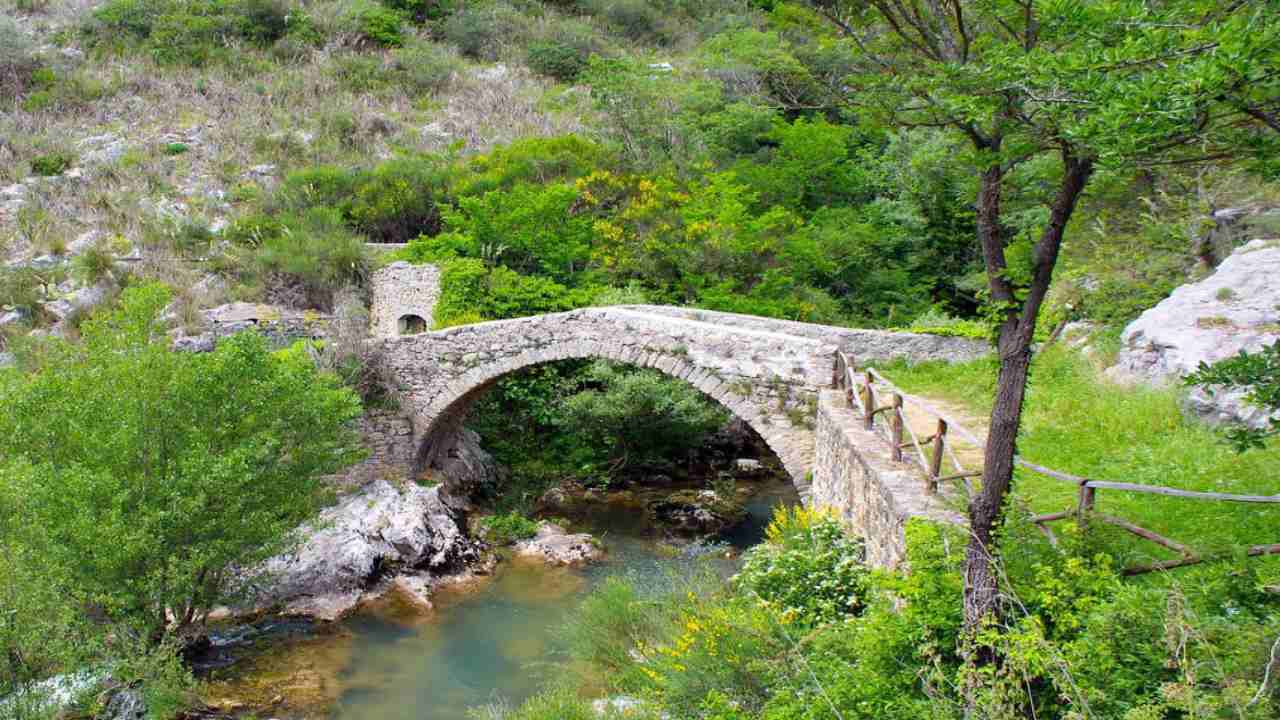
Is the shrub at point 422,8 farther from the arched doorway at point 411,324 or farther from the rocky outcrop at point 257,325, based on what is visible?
the rocky outcrop at point 257,325

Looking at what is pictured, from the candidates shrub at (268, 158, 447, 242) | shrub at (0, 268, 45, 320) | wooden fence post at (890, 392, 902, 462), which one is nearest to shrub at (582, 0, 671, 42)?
shrub at (268, 158, 447, 242)

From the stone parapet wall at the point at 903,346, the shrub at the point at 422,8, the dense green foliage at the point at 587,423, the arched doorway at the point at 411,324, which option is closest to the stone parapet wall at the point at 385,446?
the dense green foliage at the point at 587,423

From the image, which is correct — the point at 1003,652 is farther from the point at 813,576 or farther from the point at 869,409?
the point at 869,409

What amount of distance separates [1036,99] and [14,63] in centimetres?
2596

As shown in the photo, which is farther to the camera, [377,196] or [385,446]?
[377,196]

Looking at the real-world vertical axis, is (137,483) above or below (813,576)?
below

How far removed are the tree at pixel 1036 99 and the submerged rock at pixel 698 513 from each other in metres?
9.01

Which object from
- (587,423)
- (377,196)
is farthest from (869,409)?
(377,196)

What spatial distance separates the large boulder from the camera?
24.3 ft

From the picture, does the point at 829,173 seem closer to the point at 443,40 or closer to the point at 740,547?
the point at 740,547

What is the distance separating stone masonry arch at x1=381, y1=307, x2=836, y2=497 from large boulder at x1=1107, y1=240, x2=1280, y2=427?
3194 millimetres

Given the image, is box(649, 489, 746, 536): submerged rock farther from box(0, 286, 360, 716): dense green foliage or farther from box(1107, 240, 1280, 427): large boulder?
box(1107, 240, 1280, 427): large boulder

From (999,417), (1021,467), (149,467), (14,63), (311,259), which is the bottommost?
(149,467)

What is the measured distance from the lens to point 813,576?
692 centimetres
